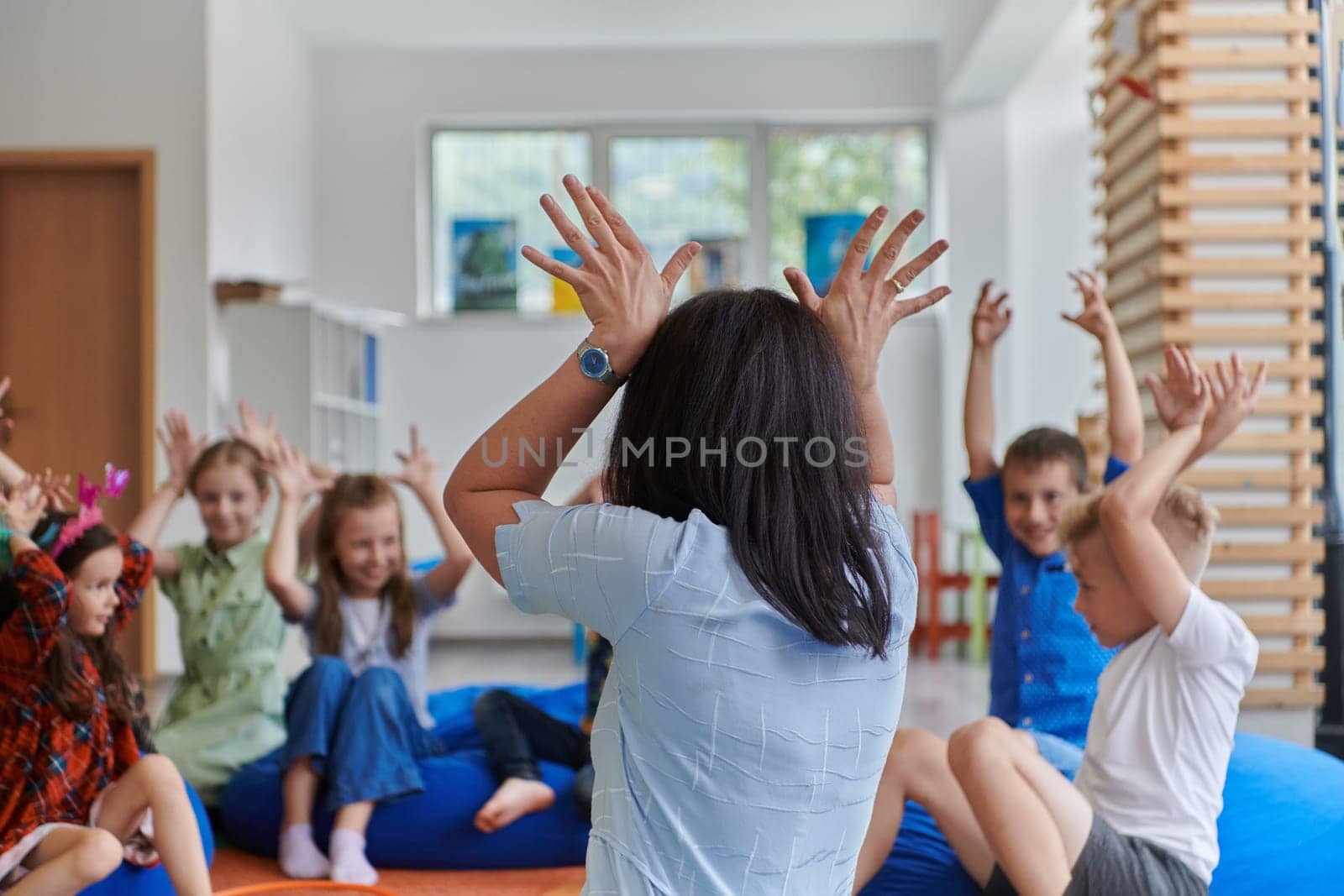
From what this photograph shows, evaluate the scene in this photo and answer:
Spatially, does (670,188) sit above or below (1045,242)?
above

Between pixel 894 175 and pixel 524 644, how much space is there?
3.19m

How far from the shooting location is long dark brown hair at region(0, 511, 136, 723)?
2078mm

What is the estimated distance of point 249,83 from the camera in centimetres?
589

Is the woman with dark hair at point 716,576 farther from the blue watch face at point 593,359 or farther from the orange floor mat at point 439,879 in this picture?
the orange floor mat at point 439,879

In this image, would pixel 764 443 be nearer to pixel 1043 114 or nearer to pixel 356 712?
pixel 356 712

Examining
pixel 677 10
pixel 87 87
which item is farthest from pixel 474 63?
pixel 87 87

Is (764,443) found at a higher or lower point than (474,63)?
lower

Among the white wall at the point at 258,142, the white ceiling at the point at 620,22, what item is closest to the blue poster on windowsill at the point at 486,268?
the white wall at the point at 258,142

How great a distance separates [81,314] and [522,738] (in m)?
3.60

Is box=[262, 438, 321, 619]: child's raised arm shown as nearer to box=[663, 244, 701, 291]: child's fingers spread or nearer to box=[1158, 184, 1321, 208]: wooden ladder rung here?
box=[663, 244, 701, 291]: child's fingers spread

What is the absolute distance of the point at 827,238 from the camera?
6996mm

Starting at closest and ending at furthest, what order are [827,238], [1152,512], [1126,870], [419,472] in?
[1126,870] → [1152,512] → [419,472] → [827,238]

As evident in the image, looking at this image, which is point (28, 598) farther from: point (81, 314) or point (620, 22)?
point (620, 22)

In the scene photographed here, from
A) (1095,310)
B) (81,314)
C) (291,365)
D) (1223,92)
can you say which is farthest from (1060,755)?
(81,314)
